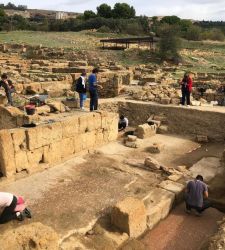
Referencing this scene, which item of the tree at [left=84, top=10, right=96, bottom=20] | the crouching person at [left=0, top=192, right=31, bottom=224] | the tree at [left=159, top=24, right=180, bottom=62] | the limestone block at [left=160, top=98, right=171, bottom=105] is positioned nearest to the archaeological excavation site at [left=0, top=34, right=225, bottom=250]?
the limestone block at [left=160, top=98, right=171, bottom=105]

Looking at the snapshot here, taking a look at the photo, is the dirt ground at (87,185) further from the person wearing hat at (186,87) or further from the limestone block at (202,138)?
the person wearing hat at (186,87)

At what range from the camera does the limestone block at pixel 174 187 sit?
8.51m

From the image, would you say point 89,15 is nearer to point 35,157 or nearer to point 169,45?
point 169,45

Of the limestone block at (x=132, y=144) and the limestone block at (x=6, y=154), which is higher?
the limestone block at (x=6, y=154)

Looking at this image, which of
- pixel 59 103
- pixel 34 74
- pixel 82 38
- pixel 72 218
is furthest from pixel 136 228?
pixel 82 38

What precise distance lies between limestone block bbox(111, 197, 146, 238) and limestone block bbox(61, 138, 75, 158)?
3.78 metres

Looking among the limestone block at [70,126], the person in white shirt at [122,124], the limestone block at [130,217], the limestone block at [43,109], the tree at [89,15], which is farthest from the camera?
the tree at [89,15]

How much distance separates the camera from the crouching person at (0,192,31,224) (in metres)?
6.66

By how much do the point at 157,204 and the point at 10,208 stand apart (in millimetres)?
3167

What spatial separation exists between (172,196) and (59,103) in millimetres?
6282

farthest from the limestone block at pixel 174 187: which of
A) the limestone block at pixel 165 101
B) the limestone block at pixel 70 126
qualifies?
the limestone block at pixel 165 101

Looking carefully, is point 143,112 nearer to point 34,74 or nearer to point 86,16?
point 34,74

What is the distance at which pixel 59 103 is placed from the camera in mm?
12961

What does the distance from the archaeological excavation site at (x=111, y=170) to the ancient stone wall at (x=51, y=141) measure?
0.03m
